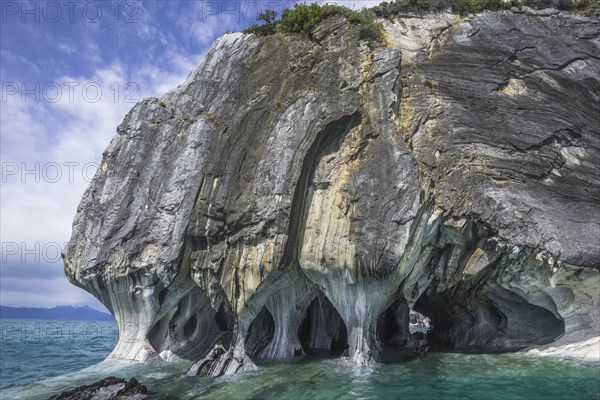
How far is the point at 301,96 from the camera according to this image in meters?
22.0

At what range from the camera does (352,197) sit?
1942cm

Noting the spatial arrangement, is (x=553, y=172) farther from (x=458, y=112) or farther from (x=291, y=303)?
(x=291, y=303)

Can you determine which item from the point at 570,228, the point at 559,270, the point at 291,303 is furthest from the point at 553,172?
the point at 291,303

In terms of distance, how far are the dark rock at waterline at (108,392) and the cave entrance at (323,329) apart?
11582mm

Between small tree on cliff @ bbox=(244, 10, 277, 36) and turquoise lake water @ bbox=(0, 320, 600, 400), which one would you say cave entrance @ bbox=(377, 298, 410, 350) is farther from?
small tree on cliff @ bbox=(244, 10, 277, 36)

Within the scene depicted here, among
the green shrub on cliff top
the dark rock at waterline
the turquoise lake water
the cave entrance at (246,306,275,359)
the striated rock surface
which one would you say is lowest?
the turquoise lake water

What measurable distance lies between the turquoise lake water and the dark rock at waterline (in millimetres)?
586

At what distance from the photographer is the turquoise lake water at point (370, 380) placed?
13633 millimetres

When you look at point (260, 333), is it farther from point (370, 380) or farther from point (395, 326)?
point (395, 326)

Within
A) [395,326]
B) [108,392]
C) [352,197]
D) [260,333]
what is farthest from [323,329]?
[108,392]

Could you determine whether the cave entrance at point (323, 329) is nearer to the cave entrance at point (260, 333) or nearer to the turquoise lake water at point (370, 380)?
the cave entrance at point (260, 333)

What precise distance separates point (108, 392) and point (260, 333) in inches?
391

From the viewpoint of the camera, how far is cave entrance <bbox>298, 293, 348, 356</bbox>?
2467cm

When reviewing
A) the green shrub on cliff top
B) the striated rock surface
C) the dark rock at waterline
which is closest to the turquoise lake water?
the dark rock at waterline
